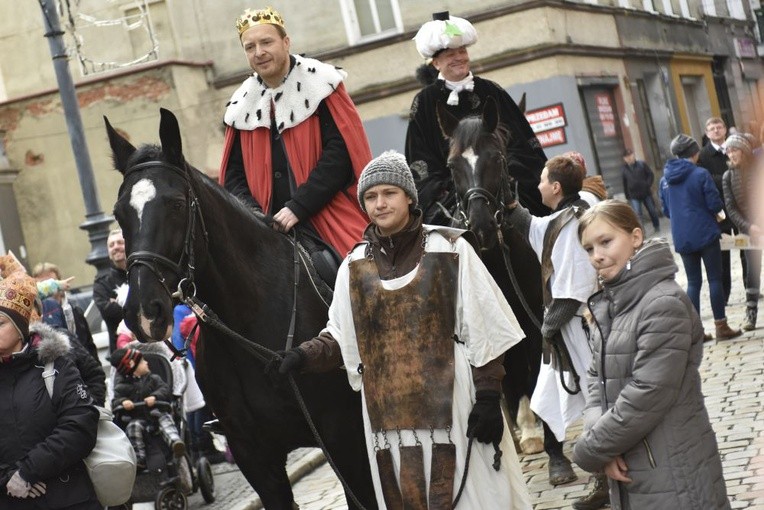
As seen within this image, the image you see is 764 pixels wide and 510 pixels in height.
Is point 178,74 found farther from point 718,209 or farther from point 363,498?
point 363,498

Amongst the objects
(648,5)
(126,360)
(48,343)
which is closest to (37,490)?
(48,343)

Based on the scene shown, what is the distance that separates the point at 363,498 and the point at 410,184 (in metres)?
1.79

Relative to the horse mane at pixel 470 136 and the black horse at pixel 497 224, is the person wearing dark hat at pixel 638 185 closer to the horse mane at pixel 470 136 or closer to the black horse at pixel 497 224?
the black horse at pixel 497 224

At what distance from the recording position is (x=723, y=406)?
9.45 m

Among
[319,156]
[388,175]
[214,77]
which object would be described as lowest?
[388,175]

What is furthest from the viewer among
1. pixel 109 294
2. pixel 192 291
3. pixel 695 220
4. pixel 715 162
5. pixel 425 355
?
pixel 715 162

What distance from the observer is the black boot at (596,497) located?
7203 mm

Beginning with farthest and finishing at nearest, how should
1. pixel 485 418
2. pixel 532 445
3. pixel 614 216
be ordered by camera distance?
pixel 532 445 → pixel 485 418 → pixel 614 216

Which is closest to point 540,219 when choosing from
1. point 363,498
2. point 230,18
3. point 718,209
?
point 363,498

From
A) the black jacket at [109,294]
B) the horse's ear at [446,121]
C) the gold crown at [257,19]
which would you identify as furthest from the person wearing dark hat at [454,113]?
the black jacket at [109,294]

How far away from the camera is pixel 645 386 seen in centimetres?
455

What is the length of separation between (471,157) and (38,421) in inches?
129

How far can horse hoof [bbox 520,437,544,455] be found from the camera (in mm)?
9391

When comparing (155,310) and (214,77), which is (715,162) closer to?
(155,310)
